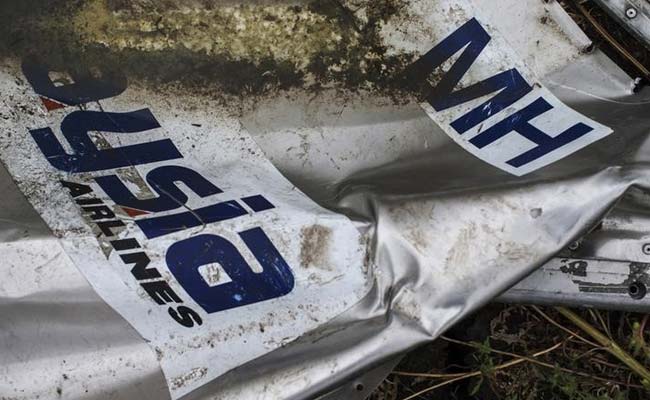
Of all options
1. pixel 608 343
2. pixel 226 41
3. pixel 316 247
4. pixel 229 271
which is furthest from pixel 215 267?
pixel 608 343

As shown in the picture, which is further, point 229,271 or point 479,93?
point 479,93

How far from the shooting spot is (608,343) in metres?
1.41

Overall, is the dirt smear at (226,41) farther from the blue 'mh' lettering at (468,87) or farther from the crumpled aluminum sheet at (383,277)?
the crumpled aluminum sheet at (383,277)

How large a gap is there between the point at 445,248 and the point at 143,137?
538 mm

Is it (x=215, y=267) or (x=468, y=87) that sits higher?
(x=468, y=87)

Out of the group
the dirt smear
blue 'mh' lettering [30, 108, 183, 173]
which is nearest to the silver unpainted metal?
the dirt smear

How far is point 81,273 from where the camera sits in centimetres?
120

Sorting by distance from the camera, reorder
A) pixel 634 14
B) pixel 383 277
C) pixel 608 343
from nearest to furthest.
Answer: pixel 383 277, pixel 634 14, pixel 608 343

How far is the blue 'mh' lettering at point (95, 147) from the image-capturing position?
1.32 metres

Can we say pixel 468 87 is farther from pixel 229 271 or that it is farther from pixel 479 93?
pixel 229 271

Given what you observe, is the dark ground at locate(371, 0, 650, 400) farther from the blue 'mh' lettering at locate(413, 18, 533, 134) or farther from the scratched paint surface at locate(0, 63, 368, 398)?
the scratched paint surface at locate(0, 63, 368, 398)

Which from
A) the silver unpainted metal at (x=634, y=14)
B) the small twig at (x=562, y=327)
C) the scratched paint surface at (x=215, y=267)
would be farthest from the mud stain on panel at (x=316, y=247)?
the silver unpainted metal at (x=634, y=14)

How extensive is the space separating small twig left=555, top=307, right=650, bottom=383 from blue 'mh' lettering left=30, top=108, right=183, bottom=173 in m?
0.71

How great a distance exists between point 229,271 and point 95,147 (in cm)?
33
